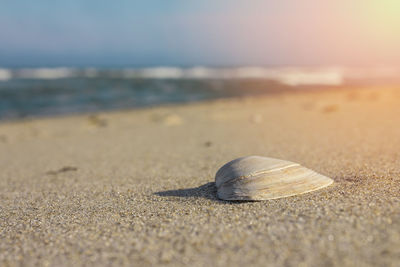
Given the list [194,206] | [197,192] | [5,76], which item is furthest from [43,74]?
[194,206]

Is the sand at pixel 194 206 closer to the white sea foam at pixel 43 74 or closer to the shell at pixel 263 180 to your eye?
the shell at pixel 263 180

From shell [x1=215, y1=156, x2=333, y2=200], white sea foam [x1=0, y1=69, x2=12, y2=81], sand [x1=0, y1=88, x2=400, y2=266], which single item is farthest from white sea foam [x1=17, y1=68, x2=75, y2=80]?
shell [x1=215, y1=156, x2=333, y2=200]

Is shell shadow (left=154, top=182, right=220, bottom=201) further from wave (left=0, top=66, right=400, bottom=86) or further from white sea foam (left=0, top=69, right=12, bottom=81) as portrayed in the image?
white sea foam (left=0, top=69, right=12, bottom=81)

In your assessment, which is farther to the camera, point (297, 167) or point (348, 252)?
point (297, 167)

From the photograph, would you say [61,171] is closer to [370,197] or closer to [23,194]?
[23,194]

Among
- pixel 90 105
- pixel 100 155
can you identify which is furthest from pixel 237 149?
pixel 90 105

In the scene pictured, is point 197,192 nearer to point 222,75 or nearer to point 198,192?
point 198,192
